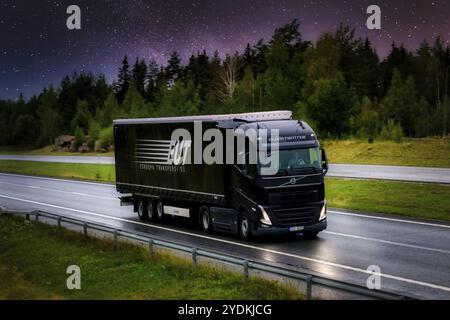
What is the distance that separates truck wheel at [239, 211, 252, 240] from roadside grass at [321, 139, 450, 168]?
2659 centimetres

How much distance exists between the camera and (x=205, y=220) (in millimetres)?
22750

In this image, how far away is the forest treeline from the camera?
58.3 metres

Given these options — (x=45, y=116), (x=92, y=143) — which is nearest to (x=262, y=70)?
(x=92, y=143)

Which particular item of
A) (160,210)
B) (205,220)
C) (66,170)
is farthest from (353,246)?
(66,170)

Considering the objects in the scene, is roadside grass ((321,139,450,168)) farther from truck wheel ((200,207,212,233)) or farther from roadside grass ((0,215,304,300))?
roadside grass ((0,215,304,300))

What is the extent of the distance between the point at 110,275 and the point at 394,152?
37.9 metres

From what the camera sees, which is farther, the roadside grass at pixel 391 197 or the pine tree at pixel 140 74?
the pine tree at pixel 140 74

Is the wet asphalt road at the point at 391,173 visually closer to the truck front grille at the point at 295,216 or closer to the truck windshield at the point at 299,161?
the truck windshield at the point at 299,161

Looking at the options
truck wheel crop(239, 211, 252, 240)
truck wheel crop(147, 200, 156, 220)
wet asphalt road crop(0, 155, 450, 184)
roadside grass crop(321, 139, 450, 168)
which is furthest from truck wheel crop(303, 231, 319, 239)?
roadside grass crop(321, 139, 450, 168)

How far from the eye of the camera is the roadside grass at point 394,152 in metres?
46.3

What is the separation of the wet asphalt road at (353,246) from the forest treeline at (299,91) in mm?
29452

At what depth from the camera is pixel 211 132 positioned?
21.7 meters

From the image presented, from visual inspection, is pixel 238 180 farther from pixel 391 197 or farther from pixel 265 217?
pixel 391 197

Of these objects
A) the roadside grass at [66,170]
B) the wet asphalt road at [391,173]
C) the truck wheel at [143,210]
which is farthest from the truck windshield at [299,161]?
the roadside grass at [66,170]
